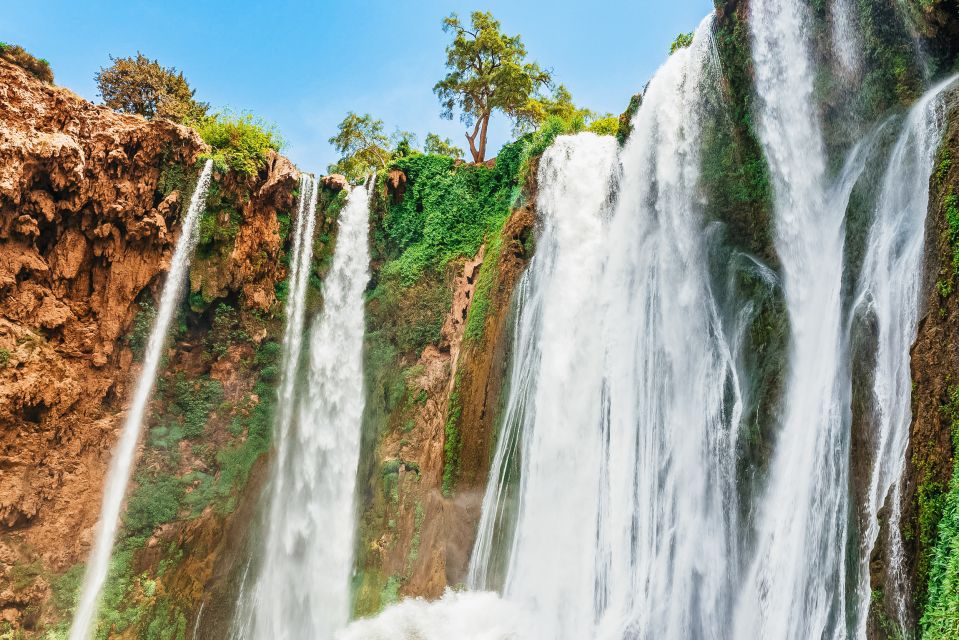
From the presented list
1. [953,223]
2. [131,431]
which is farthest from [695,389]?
[131,431]

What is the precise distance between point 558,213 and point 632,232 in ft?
7.52

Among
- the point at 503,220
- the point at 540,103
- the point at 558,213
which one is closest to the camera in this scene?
the point at 558,213

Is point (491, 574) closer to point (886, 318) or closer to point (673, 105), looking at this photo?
point (886, 318)

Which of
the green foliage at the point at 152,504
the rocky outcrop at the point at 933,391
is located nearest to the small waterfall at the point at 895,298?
the rocky outcrop at the point at 933,391

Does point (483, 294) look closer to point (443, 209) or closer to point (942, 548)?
point (443, 209)

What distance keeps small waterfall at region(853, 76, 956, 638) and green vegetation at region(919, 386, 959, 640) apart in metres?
0.37

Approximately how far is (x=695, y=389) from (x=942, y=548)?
4732 mm

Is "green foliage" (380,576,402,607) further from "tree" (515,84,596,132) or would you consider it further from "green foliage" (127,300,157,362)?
"tree" (515,84,596,132)

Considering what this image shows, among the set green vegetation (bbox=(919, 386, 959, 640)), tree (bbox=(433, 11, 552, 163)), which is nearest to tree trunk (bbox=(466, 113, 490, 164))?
tree (bbox=(433, 11, 552, 163))

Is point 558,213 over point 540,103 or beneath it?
beneath

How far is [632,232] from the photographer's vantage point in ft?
38.0

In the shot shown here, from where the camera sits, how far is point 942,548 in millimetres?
4945

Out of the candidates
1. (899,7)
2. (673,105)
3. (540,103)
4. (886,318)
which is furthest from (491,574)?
(540,103)

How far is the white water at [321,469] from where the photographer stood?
12.6m
